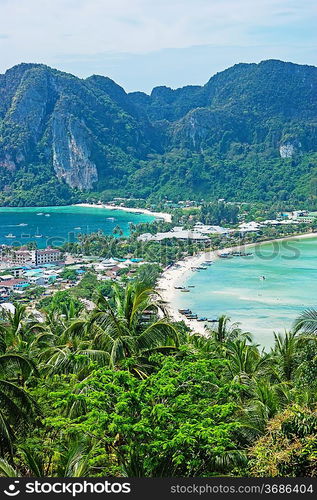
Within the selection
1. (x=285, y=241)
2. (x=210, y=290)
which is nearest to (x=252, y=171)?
(x=285, y=241)

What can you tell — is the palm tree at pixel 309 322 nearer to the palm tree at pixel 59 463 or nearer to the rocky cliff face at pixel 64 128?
the palm tree at pixel 59 463

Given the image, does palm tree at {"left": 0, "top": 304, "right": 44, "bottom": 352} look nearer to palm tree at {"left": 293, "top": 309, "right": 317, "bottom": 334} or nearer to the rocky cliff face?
palm tree at {"left": 293, "top": 309, "right": 317, "bottom": 334}

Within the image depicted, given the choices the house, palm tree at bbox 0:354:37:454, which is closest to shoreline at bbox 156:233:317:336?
the house

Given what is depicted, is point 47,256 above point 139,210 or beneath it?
beneath

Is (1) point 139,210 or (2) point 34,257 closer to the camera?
(2) point 34,257

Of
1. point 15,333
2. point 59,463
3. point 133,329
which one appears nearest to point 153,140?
point 15,333

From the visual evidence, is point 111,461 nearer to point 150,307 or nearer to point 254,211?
point 150,307

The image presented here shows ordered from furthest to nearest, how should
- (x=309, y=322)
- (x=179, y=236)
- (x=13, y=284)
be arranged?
(x=179, y=236)
(x=13, y=284)
(x=309, y=322)

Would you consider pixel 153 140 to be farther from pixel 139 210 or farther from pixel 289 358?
pixel 289 358
